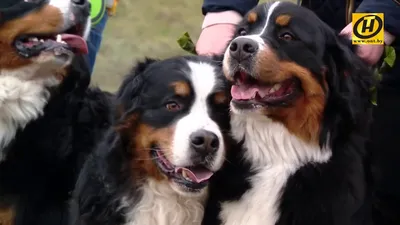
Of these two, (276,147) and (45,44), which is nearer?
(276,147)

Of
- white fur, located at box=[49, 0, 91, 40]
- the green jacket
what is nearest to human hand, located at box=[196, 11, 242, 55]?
white fur, located at box=[49, 0, 91, 40]

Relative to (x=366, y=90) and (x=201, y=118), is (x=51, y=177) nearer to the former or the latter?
(x=201, y=118)

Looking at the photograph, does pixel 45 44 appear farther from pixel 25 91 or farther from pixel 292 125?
pixel 292 125

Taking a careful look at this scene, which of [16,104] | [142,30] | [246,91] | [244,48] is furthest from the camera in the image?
[142,30]

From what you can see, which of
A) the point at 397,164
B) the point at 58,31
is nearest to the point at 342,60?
the point at 397,164

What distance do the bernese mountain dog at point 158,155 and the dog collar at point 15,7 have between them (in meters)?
0.69

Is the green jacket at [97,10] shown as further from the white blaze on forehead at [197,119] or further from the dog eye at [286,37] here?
the dog eye at [286,37]

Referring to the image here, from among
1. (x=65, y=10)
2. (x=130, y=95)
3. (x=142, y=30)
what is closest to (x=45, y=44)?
(x=65, y=10)

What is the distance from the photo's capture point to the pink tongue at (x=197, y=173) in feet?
11.3

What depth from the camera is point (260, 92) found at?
3.28 metres

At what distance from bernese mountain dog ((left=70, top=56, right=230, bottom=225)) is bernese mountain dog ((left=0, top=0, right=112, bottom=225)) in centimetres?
24

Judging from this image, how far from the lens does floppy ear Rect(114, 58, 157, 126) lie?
11.9ft

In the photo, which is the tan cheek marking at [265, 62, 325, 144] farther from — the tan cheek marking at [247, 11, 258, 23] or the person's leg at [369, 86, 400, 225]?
the person's leg at [369, 86, 400, 225]

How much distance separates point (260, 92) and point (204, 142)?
0.37 m
